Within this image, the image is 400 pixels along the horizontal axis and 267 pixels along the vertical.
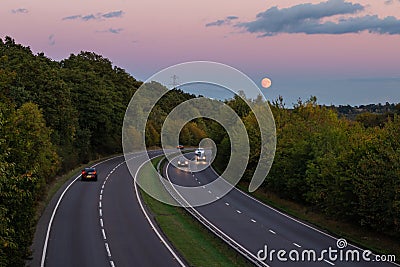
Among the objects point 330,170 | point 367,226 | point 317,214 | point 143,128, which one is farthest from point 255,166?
point 143,128

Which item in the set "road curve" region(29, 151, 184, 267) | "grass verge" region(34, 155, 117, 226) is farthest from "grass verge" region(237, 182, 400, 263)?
"grass verge" region(34, 155, 117, 226)

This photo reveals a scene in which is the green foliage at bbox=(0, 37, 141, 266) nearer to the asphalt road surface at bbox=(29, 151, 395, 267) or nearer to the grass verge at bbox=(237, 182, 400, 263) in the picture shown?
the asphalt road surface at bbox=(29, 151, 395, 267)

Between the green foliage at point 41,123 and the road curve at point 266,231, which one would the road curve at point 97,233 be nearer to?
the green foliage at point 41,123

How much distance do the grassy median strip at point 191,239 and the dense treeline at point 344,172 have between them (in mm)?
8241

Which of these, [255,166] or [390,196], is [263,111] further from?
[390,196]

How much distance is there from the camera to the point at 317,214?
129ft

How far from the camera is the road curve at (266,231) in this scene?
25062mm

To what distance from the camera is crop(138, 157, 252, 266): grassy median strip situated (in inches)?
972

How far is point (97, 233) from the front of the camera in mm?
30453

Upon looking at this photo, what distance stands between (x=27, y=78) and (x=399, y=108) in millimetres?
72287

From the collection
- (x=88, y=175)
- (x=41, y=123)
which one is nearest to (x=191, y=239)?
(x=41, y=123)

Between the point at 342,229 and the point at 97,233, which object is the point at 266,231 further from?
the point at 97,233

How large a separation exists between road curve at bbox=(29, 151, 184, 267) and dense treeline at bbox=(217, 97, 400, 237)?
435 inches

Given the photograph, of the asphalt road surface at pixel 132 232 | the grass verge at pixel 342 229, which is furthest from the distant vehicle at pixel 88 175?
the grass verge at pixel 342 229
